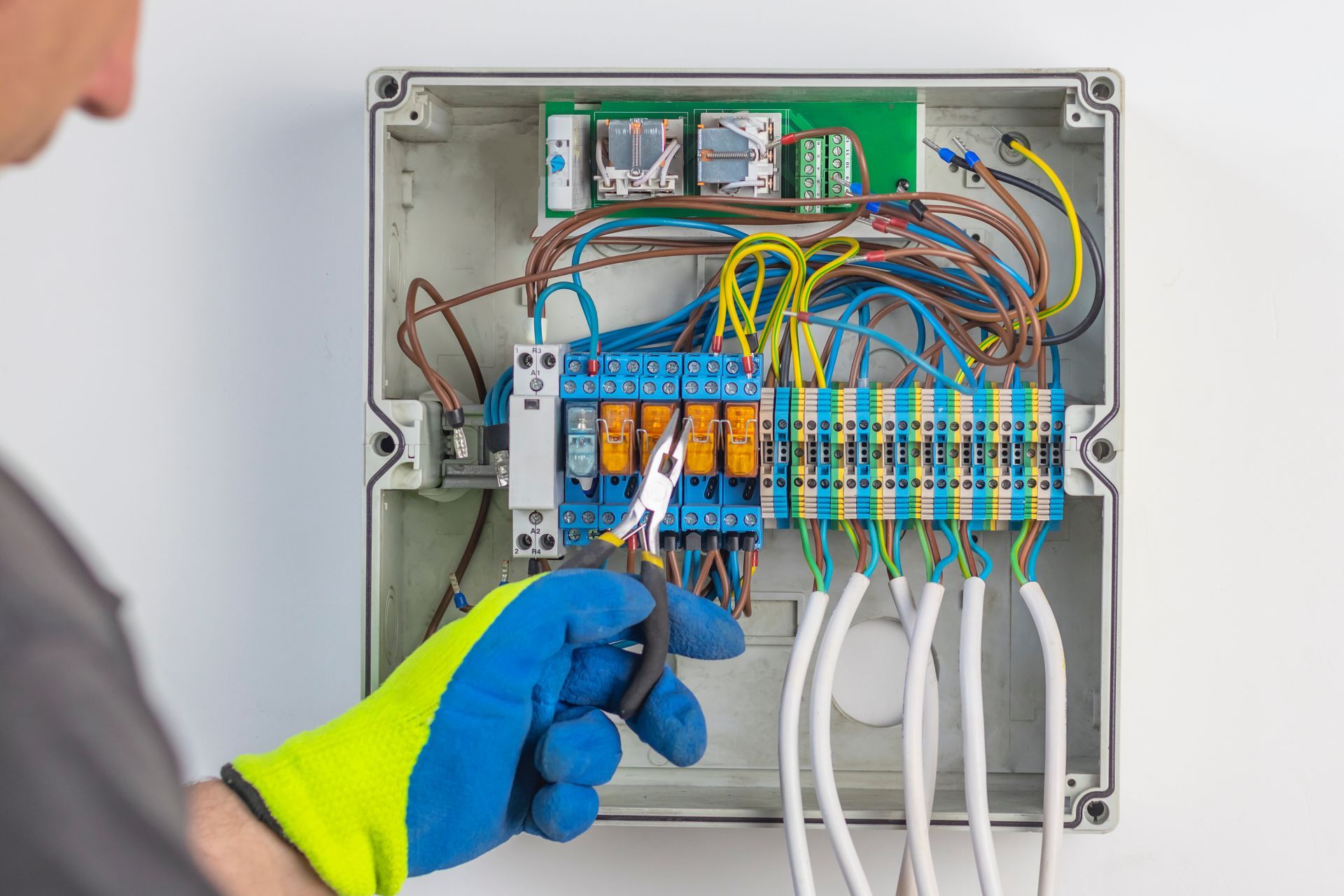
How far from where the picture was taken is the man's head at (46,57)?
0.97 feet

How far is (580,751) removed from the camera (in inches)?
36.7

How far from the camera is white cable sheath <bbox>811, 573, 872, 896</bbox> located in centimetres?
113

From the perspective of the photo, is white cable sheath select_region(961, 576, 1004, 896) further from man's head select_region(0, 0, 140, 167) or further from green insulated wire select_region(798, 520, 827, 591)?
man's head select_region(0, 0, 140, 167)

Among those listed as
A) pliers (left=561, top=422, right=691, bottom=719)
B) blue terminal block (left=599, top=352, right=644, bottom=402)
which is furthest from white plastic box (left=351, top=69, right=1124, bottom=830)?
pliers (left=561, top=422, right=691, bottom=719)

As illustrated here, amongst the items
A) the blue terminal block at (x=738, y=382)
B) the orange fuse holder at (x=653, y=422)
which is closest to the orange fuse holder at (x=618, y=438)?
the orange fuse holder at (x=653, y=422)

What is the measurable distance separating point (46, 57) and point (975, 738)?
1.09 meters

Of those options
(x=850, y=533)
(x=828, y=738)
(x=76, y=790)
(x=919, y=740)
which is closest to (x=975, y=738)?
(x=919, y=740)

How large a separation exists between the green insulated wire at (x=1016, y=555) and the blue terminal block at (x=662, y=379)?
444 mm

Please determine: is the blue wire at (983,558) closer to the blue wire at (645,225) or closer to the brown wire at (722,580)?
the brown wire at (722,580)

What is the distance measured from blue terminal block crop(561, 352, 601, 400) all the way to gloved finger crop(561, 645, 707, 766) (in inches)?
13.0

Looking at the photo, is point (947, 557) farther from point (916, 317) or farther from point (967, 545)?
point (916, 317)

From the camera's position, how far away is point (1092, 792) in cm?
118

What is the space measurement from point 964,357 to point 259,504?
947 millimetres

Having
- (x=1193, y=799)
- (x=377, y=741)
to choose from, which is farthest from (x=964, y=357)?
(x=377, y=741)
